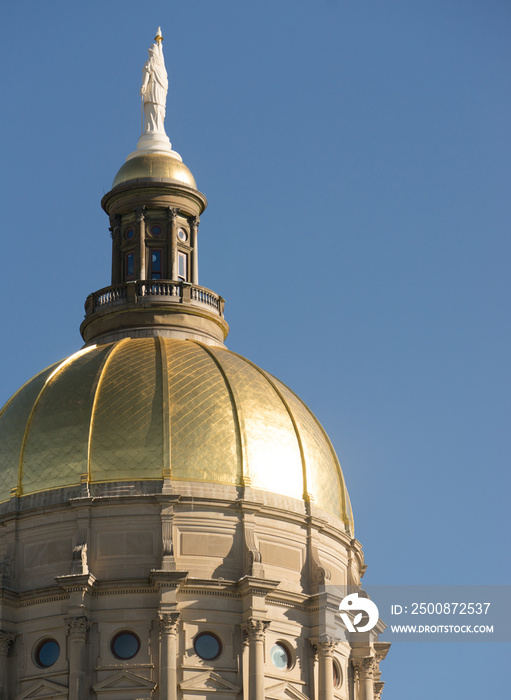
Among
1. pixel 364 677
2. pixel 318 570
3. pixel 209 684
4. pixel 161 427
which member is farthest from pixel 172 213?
pixel 209 684

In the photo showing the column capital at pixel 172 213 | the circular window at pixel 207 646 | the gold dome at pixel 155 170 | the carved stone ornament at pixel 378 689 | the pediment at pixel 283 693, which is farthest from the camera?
the gold dome at pixel 155 170

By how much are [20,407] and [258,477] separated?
406 inches

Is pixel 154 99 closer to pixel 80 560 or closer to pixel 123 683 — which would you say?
pixel 80 560

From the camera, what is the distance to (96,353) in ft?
288

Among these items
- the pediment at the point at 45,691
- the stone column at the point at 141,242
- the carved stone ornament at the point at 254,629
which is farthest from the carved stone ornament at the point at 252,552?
the stone column at the point at 141,242

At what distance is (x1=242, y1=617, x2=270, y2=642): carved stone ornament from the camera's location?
263 ft

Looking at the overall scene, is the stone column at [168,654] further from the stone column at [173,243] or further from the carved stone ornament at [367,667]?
the stone column at [173,243]

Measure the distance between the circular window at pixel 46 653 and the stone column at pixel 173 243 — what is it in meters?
18.1

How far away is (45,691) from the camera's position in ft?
261

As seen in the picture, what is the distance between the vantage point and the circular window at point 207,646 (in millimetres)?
80000

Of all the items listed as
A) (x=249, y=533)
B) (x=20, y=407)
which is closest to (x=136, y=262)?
(x=20, y=407)

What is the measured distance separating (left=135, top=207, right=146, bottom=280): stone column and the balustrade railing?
2.97ft

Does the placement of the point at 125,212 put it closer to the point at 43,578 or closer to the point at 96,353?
the point at 96,353

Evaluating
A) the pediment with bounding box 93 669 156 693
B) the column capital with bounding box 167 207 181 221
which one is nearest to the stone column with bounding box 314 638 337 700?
the pediment with bounding box 93 669 156 693
